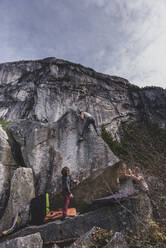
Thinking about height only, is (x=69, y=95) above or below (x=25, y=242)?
above

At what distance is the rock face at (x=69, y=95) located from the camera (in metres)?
26.1

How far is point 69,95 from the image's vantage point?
27.4 m

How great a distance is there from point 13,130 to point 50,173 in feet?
8.12

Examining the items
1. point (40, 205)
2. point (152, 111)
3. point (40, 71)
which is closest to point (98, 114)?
point (152, 111)

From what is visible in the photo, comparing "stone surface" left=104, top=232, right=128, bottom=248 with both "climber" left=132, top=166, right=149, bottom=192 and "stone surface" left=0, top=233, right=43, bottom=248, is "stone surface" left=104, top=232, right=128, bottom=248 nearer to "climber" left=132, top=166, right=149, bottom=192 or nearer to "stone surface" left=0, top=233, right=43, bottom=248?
"stone surface" left=0, top=233, right=43, bottom=248

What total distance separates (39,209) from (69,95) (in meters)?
24.3

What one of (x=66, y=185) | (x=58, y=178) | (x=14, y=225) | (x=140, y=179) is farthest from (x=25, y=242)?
(x=140, y=179)

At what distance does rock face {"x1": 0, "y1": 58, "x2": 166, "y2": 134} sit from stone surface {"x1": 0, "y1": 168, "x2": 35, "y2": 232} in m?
19.7

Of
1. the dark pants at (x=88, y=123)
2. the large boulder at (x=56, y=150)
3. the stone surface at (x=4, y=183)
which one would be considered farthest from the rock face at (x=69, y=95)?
the stone surface at (x=4, y=183)

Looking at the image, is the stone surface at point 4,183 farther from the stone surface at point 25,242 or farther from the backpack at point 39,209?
the stone surface at point 25,242

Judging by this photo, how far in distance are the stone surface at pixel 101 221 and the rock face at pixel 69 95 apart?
2117 centimetres

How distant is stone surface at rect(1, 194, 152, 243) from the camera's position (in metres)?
3.53

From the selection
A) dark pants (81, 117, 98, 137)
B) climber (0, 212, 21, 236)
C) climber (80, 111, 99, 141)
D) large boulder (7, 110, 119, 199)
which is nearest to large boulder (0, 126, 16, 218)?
large boulder (7, 110, 119, 199)

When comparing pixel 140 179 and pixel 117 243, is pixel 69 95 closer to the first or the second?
pixel 140 179
